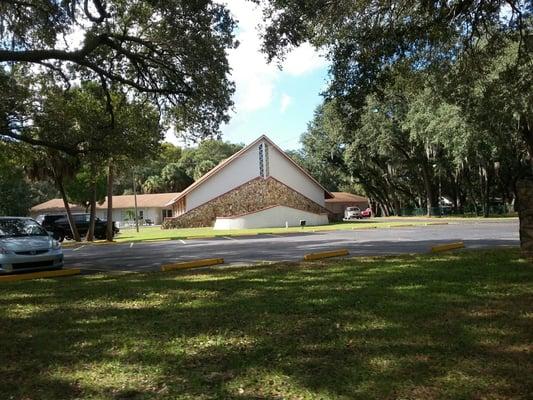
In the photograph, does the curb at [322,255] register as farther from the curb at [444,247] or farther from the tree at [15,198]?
the tree at [15,198]

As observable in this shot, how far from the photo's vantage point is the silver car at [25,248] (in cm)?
1298

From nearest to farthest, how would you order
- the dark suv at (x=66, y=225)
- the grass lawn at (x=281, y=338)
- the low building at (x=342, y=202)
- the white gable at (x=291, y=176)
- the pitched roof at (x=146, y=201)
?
1. the grass lawn at (x=281, y=338)
2. the dark suv at (x=66, y=225)
3. the white gable at (x=291, y=176)
4. the pitched roof at (x=146, y=201)
5. the low building at (x=342, y=202)

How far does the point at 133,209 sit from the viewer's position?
78125mm

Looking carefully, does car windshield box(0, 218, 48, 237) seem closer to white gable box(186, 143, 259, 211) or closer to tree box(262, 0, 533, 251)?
tree box(262, 0, 533, 251)

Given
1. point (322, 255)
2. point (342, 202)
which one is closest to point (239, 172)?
point (342, 202)

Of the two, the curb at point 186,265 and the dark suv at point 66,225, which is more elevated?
the dark suv at point 66,225

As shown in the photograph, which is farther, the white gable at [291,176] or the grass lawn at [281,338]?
the white gable at [291,176]

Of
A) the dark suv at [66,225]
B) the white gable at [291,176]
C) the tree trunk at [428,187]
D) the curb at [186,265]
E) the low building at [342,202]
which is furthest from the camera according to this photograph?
the low building at [342,202]

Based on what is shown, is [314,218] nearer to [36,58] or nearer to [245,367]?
[36,58]

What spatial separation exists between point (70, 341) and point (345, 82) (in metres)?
8.13

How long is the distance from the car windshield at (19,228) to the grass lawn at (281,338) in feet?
14.6

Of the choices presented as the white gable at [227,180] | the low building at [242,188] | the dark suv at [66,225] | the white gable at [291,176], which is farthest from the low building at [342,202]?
the dark suv at [66,225]

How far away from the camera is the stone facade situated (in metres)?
52.4

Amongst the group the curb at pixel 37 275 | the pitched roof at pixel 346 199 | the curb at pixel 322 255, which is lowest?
the curb at pixel 37 275
